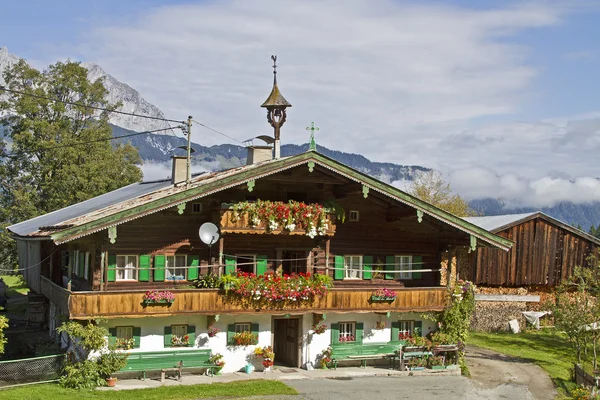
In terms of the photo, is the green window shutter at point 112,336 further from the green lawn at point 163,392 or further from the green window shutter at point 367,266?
the green window shutter at point 367,266

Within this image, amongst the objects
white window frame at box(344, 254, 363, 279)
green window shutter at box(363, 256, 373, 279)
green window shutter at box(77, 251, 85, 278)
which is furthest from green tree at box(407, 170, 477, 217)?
green window shutter at box(77, 251, 85, 278)

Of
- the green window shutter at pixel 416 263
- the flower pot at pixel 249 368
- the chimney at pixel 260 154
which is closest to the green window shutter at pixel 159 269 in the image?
the flower pot at pixel 249 368

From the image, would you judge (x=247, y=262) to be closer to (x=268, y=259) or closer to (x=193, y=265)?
(x=268, y=259)

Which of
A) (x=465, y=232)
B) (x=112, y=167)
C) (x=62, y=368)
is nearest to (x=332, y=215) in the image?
(x=465, y=232)

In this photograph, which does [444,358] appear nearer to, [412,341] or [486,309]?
[412,341]

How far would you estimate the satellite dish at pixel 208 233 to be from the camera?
1172 inches

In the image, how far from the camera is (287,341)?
33125 mm

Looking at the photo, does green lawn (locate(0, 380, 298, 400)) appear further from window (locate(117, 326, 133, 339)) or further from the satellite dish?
the satellite dish

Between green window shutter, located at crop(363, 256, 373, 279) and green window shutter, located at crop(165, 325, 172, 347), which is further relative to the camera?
green window shutter, located at crop(363, 256, 373, 279)

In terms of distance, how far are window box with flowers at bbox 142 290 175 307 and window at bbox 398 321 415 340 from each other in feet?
33.9

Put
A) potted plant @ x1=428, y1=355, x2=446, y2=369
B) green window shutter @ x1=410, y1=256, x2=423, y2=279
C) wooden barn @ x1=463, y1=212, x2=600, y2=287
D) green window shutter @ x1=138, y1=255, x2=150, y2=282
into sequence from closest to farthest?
green window shutter @ x1=138, y1=255, x2=150, y2=282, potted plant @ x1=428, y1=355, x2=446, y2=369, green window shutter @ x1=410, y1=256, x2=423, y2=279, wooden barn @ x1=463, y1=212, x2=600, y2=287

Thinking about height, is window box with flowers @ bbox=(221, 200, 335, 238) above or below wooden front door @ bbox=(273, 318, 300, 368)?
above

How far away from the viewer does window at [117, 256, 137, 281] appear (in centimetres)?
3003

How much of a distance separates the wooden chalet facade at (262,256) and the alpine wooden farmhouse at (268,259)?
0.14 feet
